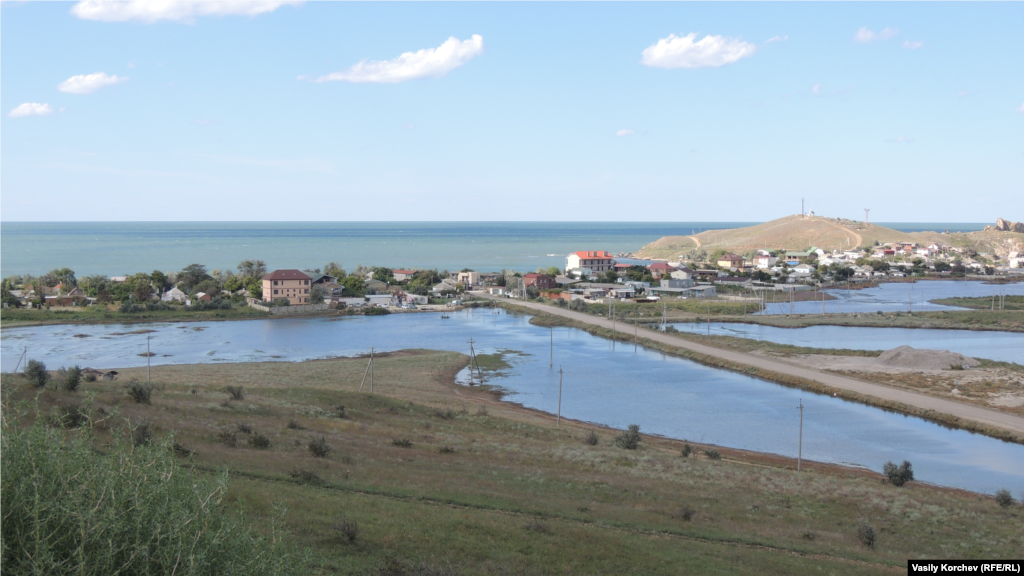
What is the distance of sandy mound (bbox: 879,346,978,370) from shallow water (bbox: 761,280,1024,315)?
2764cm

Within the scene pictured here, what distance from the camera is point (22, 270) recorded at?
103438 mm

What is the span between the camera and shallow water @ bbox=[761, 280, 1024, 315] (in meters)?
70.4

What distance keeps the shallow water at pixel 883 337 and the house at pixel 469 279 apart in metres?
35.2

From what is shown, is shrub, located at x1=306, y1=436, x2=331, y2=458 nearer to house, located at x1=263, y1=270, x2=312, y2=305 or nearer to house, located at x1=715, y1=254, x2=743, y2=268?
house, located at x1=263, y1=270, x2=312, y2=305

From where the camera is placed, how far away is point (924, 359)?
38969 millimetres

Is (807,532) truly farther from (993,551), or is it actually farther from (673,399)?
(673,399)

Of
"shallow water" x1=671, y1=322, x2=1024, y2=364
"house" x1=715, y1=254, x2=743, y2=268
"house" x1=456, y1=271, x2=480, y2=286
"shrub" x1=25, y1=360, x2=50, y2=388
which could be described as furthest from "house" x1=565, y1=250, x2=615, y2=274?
"shrub" x1=25, y1=360, x2=50, y2=388

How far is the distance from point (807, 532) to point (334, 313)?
5918 cm

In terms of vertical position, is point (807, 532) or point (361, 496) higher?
point (361, 496)

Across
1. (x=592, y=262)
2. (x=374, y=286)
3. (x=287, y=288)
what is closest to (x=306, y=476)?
(x=287, y=288)

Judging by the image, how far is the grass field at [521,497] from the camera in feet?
32.2

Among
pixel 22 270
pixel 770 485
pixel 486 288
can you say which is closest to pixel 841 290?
pixel 486 288

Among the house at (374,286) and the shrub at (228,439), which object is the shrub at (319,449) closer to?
the shrub at (228,439)

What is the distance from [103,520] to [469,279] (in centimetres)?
8535
